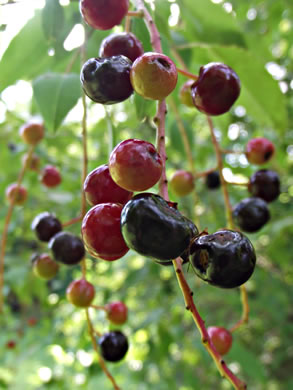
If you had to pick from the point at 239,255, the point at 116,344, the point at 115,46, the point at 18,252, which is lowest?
the point at 18,252

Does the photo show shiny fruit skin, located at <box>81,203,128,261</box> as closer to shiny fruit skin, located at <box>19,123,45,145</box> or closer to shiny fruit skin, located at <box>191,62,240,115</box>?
shiny fruit skin, located at <box>191,62,240,115</box>

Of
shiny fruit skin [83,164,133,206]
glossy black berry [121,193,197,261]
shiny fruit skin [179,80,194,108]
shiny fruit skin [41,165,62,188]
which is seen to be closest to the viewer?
glossy black berry [121,193,197,261]

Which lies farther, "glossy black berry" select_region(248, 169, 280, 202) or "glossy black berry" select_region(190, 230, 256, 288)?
"glossy black berry" select_region(248, 169, 280, 202)

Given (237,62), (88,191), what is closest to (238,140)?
(237,62)

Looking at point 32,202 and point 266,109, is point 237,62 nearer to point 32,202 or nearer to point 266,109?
point 266,109

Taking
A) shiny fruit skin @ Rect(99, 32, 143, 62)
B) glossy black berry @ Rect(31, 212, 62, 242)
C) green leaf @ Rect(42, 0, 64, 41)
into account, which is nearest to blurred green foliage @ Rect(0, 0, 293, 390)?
green leaf @ Rect(42, 0, 64, 41)

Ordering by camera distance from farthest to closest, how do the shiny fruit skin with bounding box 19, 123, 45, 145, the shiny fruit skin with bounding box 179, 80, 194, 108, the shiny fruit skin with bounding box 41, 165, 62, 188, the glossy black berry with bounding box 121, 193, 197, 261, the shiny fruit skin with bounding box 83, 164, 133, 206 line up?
→ the shiny fruit skin with bounding box 41, 165, 62, 188, the shiny fruit skin with bounding box 19, 123, 45, 145, the shiny fruit skin with bounding box 179, 80, 194, 108, the shiny fruit skin with bounding box 83, 164, 133, 206, the glossy black berry with bounding box 121, 193, 197, 261

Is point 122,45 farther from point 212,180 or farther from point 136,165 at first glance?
point 212,180

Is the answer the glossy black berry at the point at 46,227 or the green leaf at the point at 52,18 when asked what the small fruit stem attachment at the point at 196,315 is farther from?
the green leaf at the point at 52,18
